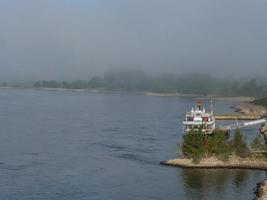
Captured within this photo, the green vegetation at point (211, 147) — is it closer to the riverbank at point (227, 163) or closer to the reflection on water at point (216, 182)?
the riverbank at point (227, 163)

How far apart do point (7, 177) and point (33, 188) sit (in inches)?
172

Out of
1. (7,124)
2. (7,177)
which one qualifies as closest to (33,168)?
→ (7,177)

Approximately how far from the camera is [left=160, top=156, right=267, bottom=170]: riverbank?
50.5m

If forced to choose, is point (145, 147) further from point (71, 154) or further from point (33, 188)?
point (33, 188)

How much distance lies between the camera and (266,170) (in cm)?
4984

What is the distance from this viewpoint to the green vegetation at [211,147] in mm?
51656

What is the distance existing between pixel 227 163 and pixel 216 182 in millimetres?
5673

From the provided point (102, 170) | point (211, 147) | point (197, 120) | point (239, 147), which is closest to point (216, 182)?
point (211, 147)

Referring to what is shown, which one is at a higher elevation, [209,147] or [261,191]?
[209,147]

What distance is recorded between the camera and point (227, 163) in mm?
50844

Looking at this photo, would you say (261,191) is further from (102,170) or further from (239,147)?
(102,170)

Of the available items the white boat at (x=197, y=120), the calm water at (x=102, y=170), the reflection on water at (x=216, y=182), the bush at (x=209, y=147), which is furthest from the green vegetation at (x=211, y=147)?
the white boat at (x=197, y=120)

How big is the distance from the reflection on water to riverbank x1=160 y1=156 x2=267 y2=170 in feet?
3.08

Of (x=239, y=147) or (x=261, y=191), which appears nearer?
(x=261, y=191)
